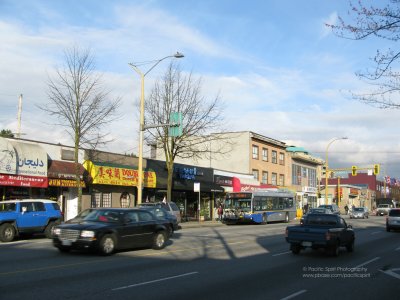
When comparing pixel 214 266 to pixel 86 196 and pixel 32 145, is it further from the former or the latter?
pixel 86 196

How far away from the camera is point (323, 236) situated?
1516 cm

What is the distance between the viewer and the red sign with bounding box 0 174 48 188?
23219 millimetres

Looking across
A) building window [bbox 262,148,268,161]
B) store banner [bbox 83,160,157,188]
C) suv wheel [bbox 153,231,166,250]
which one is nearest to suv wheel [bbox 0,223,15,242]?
suv wheel [bbox 153,231,166,250]

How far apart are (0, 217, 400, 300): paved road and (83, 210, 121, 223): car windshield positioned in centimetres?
117

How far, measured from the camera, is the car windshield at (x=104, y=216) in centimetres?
1539

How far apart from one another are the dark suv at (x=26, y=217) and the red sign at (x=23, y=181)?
127 inches

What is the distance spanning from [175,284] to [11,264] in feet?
16.7

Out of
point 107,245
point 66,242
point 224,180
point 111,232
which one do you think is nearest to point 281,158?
point 224,180

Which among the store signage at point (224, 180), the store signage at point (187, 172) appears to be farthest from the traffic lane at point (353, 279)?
the store signage at point (224, 180)

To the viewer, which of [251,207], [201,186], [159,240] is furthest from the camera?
[201,186]

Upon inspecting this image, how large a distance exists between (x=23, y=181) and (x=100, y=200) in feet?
24.3

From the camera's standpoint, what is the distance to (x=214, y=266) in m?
12.9

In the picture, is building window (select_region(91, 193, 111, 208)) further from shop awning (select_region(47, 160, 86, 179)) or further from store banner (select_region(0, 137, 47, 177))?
store banner (select_region(0, 137, 47, 177))

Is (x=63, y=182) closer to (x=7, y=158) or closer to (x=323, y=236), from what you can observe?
(x=7, y=158)
